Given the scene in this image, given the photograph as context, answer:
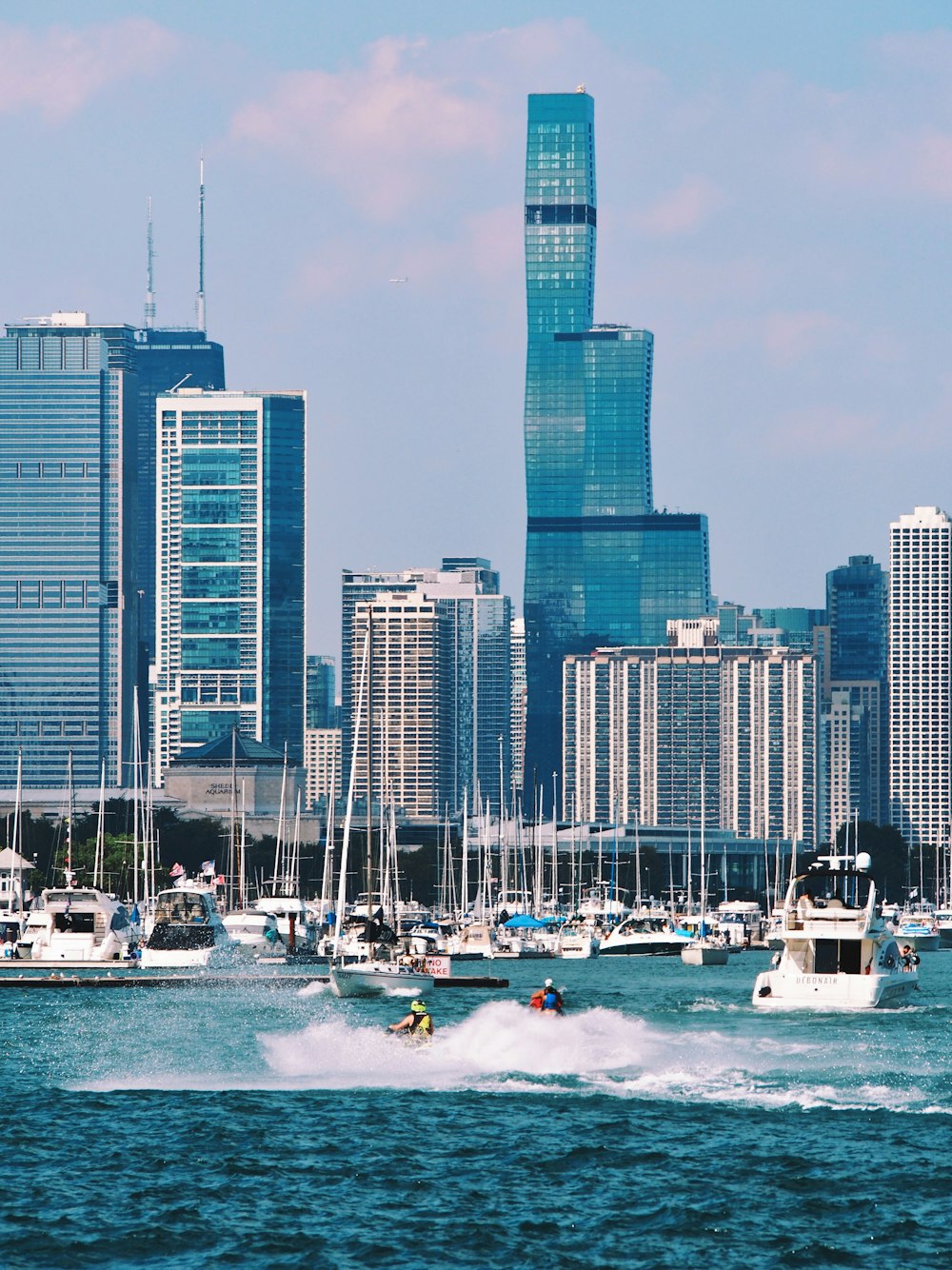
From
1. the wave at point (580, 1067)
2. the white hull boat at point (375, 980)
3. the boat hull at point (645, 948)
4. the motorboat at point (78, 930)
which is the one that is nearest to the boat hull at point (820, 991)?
the wave at point (580, 1067)

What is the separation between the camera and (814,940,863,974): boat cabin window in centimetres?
9394

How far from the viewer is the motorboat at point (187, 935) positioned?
11919 cm

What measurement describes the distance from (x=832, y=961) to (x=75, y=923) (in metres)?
45.8

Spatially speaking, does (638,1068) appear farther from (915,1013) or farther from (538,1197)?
(915,1013)

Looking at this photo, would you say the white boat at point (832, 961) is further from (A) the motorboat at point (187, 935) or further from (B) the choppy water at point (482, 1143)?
(A) the motorboat at point (187, 935)

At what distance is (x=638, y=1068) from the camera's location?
68.2 m

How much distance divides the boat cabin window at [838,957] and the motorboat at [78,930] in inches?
1694

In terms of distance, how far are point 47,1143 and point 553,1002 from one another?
23.0m

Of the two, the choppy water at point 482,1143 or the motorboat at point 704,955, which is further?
the motorboat at point 704,955

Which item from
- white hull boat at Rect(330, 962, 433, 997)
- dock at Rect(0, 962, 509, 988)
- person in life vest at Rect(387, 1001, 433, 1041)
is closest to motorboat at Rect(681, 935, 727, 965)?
dock at Rect(0, 962, 509, 988)

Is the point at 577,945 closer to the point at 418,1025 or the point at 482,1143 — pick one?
the point at 418,1025

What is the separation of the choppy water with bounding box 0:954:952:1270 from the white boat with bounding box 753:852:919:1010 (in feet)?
12.5

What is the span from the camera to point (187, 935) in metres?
121

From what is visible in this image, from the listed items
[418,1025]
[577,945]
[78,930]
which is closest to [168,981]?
[78,930]
